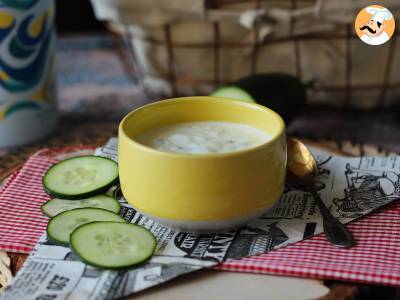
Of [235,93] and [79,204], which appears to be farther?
[235,93]

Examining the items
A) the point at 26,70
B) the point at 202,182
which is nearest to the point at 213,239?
the point at 202,182

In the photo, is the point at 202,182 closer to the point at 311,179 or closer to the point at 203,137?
the point at 203,137

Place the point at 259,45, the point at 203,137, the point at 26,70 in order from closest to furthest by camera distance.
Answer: the point at 203,137 < the point at 26,70 < the point at 259,45

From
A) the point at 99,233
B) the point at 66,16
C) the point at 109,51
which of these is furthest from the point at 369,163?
the point at 66,16

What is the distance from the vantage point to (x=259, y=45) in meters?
1.58

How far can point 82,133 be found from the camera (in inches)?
63.7

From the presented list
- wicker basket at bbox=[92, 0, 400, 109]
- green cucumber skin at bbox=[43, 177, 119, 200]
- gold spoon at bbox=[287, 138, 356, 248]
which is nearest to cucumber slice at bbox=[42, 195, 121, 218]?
green cucumber skin at bbox=[43, 177, 119, 200]

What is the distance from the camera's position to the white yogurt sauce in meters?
0.93

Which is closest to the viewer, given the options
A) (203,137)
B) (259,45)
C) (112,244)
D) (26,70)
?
(112,244)

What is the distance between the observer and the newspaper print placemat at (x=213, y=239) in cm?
80

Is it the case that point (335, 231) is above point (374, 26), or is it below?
below

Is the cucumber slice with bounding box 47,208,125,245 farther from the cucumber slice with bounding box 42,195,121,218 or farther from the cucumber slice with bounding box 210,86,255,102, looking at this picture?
the cucumber slice with bounding box 210,86,255,102

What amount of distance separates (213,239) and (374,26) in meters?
0.50

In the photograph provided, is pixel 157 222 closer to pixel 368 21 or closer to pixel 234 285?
pixel 234 285
